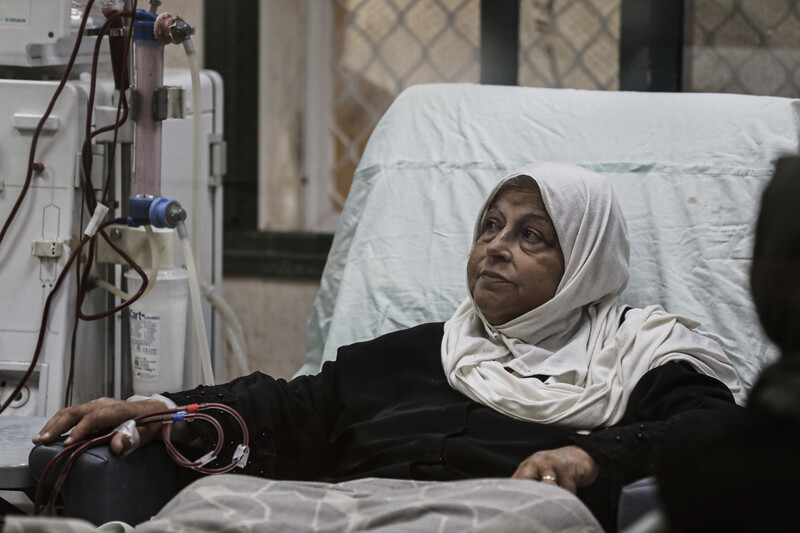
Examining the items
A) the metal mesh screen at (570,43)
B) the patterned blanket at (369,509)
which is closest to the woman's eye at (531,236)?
the patterned blanket at (369,509)

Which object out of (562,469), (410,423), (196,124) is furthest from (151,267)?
(562,469)

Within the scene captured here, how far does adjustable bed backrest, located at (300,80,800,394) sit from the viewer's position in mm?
2180

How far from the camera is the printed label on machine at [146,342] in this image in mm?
2145

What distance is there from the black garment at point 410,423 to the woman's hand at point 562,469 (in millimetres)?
16

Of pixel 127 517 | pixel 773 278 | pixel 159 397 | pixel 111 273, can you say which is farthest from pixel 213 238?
pixel 773 278

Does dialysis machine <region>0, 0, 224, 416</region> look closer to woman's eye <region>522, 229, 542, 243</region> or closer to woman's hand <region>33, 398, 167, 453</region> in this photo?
woman's hand <region>33, 398, 167, 453</region>

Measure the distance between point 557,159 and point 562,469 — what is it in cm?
99

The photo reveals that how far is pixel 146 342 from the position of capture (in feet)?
7.03

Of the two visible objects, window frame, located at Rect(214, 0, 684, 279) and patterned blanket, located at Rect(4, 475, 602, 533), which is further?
window frame, located at Rect(214, 0, 684, 279)

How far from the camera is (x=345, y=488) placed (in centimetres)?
152

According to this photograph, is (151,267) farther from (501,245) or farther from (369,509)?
(369,509)

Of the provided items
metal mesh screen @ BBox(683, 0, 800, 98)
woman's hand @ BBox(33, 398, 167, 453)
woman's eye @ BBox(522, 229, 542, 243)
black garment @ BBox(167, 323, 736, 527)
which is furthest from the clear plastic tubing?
metal mesh screen @ BBox(683, 0, 800, 98)

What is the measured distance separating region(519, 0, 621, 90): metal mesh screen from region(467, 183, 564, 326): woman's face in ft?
4.39

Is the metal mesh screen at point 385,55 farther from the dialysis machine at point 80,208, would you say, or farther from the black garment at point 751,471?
the black garment at point 751,471
